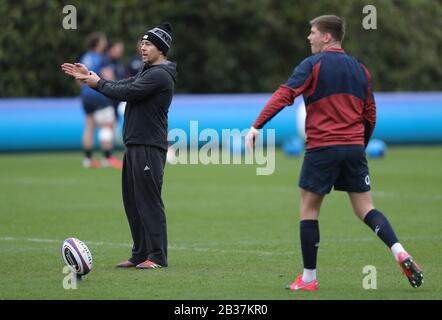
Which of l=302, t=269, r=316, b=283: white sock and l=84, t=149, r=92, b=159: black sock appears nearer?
l=302, t=269, r=316, b=283: white sock

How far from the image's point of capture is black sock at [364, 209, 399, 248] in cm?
855

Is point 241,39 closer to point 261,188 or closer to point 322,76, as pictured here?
point 261,188

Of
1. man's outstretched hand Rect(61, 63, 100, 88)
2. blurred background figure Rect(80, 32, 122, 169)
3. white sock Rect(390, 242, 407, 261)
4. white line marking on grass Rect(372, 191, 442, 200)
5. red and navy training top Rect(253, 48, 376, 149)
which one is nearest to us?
red and navy training top Rect(253, 48, 376, 149)

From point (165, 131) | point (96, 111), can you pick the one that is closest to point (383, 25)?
point (96, 111)

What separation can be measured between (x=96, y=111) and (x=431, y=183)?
702 centimetres

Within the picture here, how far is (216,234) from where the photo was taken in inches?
481

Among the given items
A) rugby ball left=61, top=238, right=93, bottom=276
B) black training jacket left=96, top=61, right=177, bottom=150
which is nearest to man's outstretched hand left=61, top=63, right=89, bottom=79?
black training jacket left=96, top=61, right=177, bottom=150

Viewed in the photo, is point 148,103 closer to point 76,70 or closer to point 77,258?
point 76,70

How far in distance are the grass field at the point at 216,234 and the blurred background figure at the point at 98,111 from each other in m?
0.69

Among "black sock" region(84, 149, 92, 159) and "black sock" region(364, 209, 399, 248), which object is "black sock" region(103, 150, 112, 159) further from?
"black sock" region(364, 209, 399, 248)

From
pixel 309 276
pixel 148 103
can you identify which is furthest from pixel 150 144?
pixel 309 276

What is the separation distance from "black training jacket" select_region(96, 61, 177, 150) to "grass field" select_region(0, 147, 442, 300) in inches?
49.3

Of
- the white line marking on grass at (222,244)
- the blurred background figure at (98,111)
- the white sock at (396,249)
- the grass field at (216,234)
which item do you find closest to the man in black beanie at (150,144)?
the grass field at (216,234)

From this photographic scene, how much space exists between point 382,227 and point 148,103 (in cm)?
259
